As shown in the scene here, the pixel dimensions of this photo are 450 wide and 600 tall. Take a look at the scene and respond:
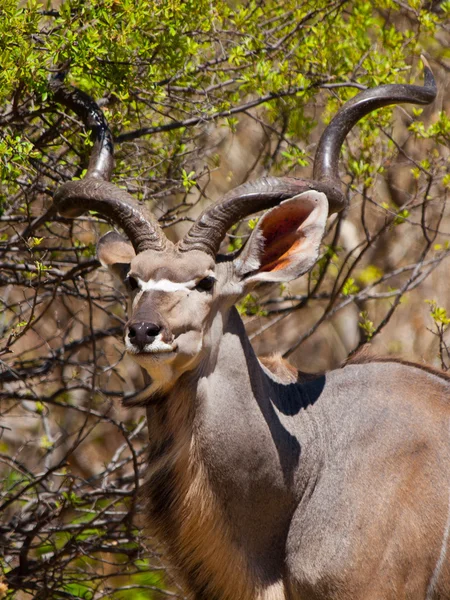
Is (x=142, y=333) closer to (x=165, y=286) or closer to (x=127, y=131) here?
(x=165, y=286)

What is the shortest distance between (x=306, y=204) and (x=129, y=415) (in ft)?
17.2

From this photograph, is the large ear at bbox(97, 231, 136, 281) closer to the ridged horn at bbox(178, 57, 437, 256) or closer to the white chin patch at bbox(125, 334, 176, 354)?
the ridged horn at bbox(178, 57, 437, 256)

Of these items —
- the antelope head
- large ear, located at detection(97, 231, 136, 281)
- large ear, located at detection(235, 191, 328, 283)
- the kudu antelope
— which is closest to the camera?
the antelope head

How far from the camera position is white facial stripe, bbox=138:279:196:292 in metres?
3.83

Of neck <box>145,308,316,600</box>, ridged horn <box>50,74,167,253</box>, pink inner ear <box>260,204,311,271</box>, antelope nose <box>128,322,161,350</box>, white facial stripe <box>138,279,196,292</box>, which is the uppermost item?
ridged horn <box>50,74,167,253</box>

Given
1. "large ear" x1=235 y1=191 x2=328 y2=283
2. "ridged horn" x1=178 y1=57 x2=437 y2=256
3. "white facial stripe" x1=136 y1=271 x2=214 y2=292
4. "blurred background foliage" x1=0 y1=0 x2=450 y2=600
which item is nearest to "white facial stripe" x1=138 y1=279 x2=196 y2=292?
"white facial stripe" x1=136 y1=271 x2=214 y2=292

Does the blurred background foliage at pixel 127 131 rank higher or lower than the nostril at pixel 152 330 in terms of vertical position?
higher

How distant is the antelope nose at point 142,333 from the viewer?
140 inches

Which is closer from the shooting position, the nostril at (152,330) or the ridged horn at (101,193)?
the nostril at (152,330)

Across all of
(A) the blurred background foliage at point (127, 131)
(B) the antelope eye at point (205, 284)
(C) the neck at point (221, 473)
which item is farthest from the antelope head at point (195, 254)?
(A) the blurred background foliage at point (127, 131)

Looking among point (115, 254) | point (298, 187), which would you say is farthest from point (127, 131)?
point (298, 187)

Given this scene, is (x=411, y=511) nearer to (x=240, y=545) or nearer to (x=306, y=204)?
(x=240, y=545)

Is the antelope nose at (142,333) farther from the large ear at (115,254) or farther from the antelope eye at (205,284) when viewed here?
the large ear at (115,254)

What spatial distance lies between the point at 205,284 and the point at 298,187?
2.01ft
